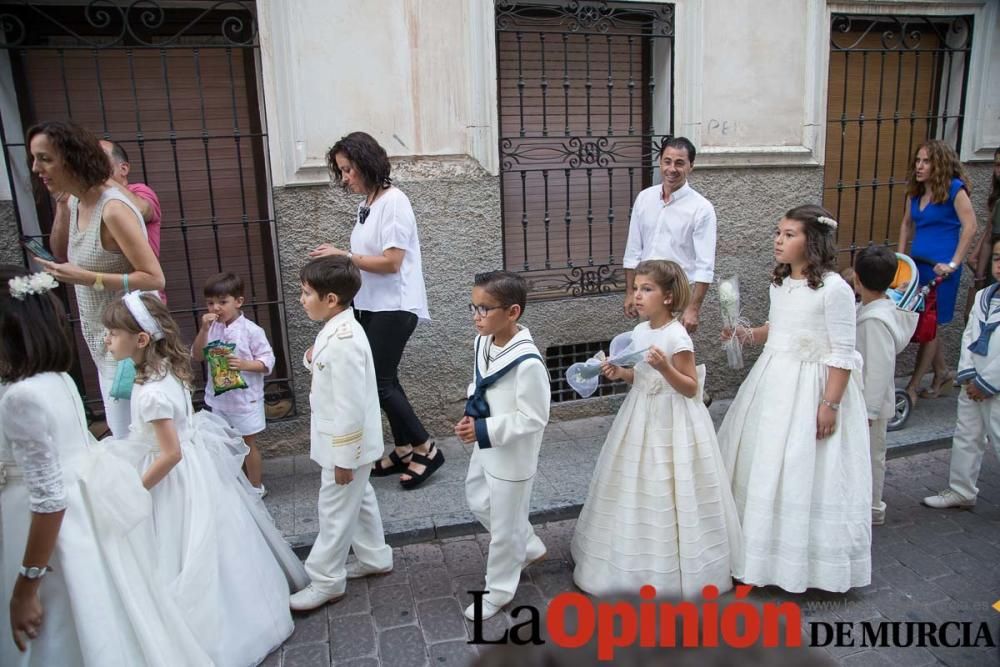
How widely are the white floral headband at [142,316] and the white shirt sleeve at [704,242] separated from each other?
10.4 feet

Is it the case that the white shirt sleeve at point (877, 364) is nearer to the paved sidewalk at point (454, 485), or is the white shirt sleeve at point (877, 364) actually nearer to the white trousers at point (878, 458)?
the white trousers at point (878, 458)

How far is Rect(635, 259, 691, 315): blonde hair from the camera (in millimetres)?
3197

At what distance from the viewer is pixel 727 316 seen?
3.56m

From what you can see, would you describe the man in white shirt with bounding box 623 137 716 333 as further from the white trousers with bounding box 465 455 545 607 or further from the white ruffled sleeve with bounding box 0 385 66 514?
the white ruffled sleeve with bounding box 0 385 66 514

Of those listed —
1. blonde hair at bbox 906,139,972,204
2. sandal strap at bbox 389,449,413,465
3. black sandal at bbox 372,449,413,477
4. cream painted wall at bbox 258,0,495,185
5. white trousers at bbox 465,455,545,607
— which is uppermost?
cream painted wall at bbox 258,0,495,185

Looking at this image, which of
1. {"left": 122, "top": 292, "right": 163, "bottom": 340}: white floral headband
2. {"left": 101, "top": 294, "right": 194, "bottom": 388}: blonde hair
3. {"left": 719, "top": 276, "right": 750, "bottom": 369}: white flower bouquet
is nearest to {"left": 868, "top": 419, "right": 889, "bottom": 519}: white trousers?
{"left": 719, "top": 276, "right": 750, "bottom": 369}: white flower bouquet

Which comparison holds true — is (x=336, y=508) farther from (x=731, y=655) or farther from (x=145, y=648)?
(x=731, y=655)

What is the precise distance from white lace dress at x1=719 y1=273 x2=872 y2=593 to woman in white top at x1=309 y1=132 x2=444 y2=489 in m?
1.95

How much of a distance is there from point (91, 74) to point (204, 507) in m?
3.28

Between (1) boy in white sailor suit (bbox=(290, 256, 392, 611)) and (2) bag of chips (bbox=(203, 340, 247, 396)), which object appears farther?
(2) bag of chips (bbox=(203, 340, 247, 396))

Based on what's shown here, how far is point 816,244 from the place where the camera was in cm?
330

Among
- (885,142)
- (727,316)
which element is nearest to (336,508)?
(727,316)

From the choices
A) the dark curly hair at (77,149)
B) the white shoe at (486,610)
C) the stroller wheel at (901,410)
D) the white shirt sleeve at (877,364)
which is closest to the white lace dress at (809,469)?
the white shirt sleeve at (877,364)

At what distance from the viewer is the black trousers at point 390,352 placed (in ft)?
13.7
